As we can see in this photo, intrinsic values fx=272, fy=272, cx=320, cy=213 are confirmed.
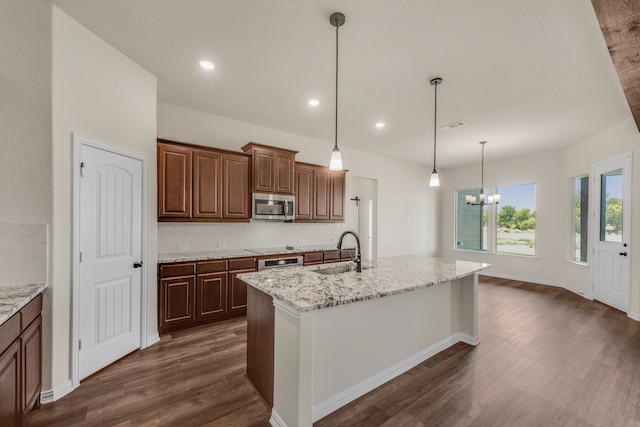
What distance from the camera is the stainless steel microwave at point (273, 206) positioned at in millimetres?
Answer: 4090

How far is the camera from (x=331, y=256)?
15.6 feet

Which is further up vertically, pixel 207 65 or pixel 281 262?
pixel 207 65

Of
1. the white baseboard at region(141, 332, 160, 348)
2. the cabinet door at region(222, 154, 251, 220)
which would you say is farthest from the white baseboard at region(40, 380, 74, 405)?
the cabinet door at region(222, 154, 251, 220)

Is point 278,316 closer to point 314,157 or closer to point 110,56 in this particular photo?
point 110,56

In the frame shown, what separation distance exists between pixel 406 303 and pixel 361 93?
8.07 feet

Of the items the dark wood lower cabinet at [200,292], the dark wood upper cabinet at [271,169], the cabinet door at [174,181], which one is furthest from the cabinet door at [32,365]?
the dark wood upper cabinet at [271,169]

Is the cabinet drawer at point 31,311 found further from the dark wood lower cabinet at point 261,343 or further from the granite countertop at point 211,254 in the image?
the dark wood lower cabinet at point 261,343

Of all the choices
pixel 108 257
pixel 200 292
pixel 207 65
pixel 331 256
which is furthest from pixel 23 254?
pixel 331 256

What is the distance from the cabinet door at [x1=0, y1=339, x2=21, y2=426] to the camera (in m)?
1.38

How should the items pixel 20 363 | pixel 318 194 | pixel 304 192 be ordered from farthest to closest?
pixel 318 194, pixel 304 192, pixel 20 363

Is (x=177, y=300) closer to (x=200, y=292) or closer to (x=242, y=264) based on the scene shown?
(x=200, y=292)

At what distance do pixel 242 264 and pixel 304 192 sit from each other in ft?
5.51

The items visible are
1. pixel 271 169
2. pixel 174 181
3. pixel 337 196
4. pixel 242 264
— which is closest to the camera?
pixel 174 181

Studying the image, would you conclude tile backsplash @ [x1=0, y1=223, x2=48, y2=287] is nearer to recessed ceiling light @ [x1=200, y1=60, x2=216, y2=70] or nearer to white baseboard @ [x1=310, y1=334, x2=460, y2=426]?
recessed ceiling light @ [x1=200, y1=60, x2=216, y2=70]
